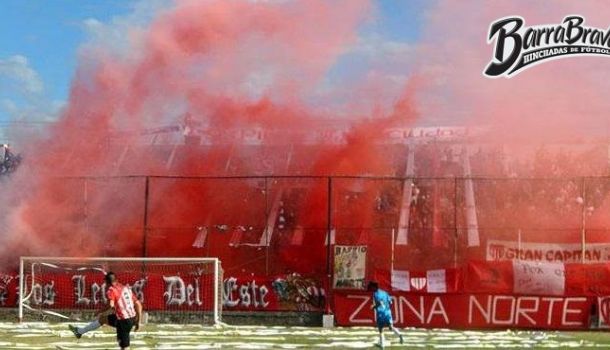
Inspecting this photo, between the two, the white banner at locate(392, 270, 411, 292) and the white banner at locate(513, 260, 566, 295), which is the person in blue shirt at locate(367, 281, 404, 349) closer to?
the white banner at locate(392, 270, 411, 292)

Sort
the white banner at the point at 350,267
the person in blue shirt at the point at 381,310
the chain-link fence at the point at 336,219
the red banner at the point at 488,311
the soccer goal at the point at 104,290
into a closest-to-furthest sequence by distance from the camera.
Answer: the person in blue shirt at the point at 381,310
the red banner at the point at 488,311
the white banner at the point at 350,267
the soccer goal at the point at 104,290
the chain-link fence at the point at 336,219

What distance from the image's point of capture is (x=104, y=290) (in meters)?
33.7

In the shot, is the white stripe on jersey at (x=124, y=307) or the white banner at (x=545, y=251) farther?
the white banner at (x=545, y=251)

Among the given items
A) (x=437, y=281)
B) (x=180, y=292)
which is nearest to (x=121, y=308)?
(x=180, y=292)

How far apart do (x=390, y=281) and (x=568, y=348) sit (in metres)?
9.56

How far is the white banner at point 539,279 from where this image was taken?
1224 inches

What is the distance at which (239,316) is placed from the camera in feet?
Answer: 109

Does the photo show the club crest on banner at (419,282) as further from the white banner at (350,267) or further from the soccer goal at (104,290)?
the soccer goal at (104,290)

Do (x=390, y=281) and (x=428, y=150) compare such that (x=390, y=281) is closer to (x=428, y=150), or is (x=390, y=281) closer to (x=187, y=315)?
(x=187, y=315)

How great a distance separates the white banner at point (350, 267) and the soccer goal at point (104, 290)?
4.37 m

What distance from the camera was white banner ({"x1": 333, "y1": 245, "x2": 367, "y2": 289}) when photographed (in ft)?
108

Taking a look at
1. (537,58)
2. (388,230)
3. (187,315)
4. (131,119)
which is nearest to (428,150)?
(537,58)

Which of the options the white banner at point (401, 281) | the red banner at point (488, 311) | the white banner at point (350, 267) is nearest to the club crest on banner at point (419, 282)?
the white banner at point (401, 281)

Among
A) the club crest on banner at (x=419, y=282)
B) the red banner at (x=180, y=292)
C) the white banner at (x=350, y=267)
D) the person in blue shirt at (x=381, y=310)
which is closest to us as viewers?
the person in blue shirt at (x=381, y=310)
